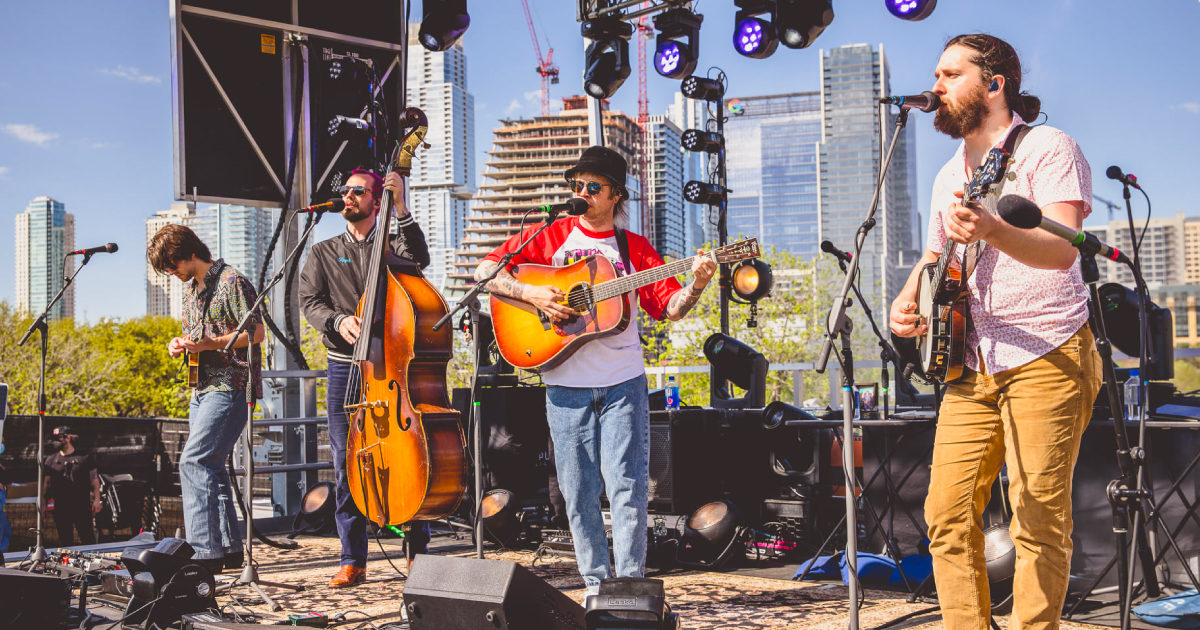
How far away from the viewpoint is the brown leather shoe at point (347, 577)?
4859 mm

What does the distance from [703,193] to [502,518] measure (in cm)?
492

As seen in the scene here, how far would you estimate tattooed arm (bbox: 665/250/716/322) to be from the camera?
11.4ft

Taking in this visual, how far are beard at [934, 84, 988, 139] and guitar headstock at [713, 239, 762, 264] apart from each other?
935 mm

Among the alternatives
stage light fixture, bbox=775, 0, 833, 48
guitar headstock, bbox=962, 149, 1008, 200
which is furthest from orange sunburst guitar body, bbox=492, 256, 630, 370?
stage light fixture, bbox=775, 0, 833, 48

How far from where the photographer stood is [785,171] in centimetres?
12862

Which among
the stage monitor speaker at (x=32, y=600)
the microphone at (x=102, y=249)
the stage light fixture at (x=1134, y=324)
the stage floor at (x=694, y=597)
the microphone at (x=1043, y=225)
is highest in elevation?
the microphone at (x=102, y=249)

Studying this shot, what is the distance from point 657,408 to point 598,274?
2637mm

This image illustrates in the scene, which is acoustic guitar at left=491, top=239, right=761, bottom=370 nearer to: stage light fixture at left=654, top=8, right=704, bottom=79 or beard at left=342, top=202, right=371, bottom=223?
beard at left=342, top=202, right=371, bottom=223

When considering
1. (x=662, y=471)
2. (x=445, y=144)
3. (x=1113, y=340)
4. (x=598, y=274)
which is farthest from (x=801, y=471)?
(x=445, y=144)

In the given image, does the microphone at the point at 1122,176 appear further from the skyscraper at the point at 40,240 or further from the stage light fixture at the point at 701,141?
the skyscraper at the point at 40,240

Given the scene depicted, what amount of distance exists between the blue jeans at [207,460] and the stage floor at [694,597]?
0.40 meters

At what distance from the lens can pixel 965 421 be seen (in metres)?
2.64

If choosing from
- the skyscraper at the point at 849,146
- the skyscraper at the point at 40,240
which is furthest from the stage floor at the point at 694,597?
the skyscraper at the point at 849,146

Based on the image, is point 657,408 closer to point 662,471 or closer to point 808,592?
point 662,471
